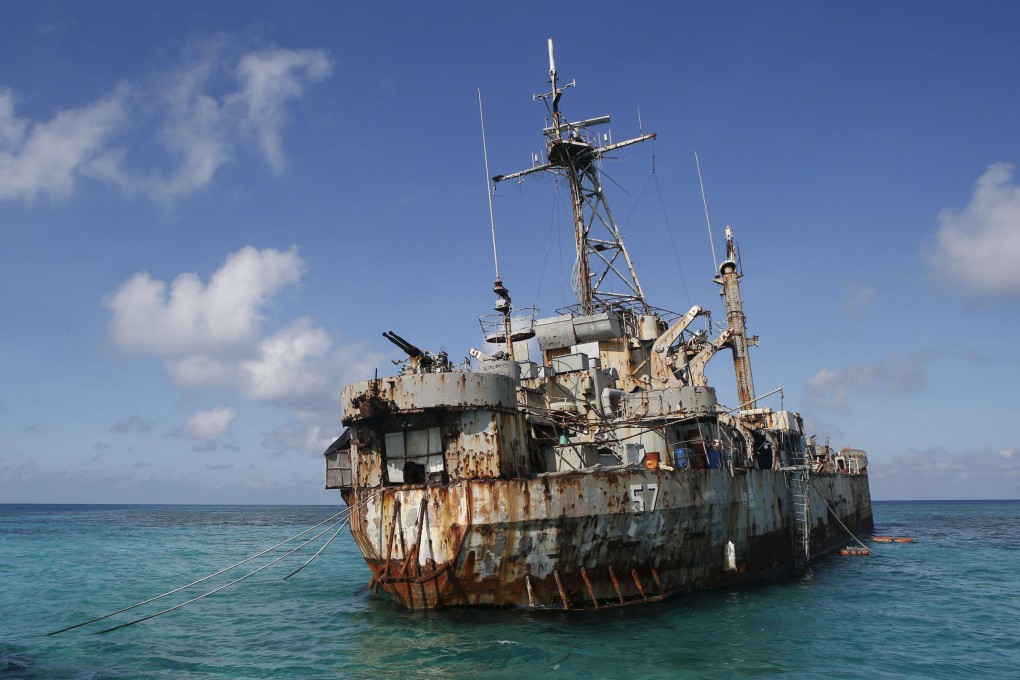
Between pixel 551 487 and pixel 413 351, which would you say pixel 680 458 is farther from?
pixel 413 351

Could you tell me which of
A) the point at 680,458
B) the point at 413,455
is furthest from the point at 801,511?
the point at 413,455

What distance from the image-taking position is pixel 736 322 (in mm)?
38000

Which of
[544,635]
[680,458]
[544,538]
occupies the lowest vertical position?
[544,635]

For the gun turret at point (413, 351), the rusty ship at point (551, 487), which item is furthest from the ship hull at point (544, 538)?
the gun turret at point (413, 351)

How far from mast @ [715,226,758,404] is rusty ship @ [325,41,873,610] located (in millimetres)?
12100

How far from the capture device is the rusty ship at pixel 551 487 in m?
14.9

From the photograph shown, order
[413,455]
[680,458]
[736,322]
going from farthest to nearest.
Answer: [736,322], [680,458], [413,455]

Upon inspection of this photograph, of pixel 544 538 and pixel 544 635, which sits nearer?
pixel 544 635

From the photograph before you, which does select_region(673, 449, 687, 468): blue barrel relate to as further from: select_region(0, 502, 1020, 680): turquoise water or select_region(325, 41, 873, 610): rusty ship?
select_region(0, 502, 1020, 680): turquoise water

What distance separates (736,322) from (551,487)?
2645 cm

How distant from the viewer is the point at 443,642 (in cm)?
1345

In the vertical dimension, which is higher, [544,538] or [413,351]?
[413,351]

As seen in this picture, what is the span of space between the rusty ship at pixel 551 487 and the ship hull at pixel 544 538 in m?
0.04

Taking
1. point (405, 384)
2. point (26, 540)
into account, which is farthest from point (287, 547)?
point (405, 384)
